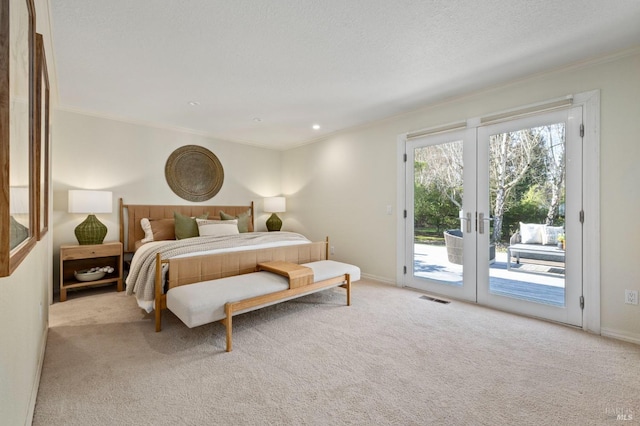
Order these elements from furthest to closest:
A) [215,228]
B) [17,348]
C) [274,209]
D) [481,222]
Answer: [274,209] → [215,228] → [481,222] → [17,348]

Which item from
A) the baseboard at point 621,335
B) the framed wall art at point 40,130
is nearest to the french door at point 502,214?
the baseboard at point 621,335

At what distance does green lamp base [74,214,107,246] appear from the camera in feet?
11.4

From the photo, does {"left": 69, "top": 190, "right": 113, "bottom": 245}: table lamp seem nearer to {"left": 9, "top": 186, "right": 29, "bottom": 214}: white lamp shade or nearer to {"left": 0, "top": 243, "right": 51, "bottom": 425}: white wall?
{"left": 0, "top": 243, "right": 51, "bottom": 425}: white wall

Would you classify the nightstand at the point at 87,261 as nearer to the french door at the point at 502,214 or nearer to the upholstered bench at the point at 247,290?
the upholstered bench at the point at 247,290

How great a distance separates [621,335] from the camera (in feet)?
7.64

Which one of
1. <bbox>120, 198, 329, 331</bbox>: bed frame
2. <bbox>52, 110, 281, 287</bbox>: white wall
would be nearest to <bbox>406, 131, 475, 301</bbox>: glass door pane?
<bbox>120, 198, 329, 331</bbox>: bed frame

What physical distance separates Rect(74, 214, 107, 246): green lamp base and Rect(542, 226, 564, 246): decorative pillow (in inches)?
198

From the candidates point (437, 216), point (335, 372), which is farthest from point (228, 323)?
point (437, 216)

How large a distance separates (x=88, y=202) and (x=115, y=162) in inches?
31.3

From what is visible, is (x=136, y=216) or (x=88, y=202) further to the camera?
(x=136, y=216)

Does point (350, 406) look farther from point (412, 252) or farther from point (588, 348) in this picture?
point (412, 252)

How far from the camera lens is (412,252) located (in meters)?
3.76

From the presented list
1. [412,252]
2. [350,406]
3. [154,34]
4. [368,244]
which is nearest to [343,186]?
[368,244]

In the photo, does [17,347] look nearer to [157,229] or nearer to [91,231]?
[91,231]
